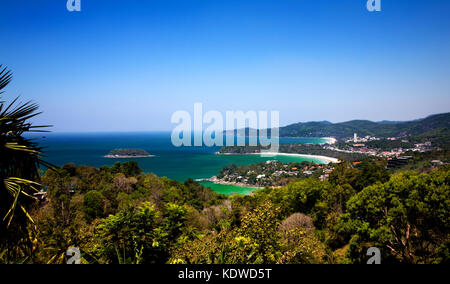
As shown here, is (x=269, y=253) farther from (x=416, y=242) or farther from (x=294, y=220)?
(x=294, y=220)

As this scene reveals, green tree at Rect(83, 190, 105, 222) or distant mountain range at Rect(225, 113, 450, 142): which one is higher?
distant mountain range at Rect(225, 113, 450, 142)

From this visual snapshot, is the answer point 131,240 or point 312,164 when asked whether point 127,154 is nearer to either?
point 312,164

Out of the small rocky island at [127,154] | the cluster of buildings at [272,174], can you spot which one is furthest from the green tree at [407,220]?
the small rocky island at [127,154]

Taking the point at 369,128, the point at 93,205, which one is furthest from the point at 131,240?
the point at 369,128

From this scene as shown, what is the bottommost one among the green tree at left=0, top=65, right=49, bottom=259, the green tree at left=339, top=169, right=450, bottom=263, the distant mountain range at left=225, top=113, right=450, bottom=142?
the green tree at left=339, top=169, right=450, bottom=263

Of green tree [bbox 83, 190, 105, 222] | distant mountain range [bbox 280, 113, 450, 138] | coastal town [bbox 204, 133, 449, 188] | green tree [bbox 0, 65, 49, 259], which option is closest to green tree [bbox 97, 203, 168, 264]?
green tree [bbox 0, 65, 49, 259]

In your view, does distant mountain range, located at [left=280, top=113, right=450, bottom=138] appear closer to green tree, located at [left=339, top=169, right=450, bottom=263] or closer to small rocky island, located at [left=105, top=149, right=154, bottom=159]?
green tree, located at [left=339, top=169, right=450, bottom=263]

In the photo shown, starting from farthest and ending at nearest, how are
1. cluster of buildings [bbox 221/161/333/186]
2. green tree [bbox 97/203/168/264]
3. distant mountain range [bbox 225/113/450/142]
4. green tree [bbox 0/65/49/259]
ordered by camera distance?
1. distant mountain range [bbox 225/113/450/142]
2. cluster of buildings [bbox 221/161/333/186]
3. green tree [bbox 97/203/168/264]
4. green tree [bbox 0/65/49/259]
